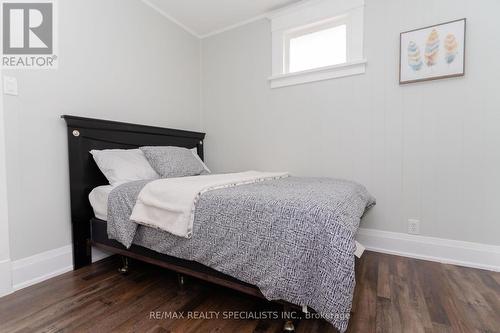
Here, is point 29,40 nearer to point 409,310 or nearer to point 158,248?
point 158,248

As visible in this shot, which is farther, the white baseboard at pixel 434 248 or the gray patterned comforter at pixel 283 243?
the white baseboard at pixel 434 248

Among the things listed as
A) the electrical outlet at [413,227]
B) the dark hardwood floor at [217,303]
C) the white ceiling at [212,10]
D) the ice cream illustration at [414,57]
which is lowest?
the dark hardwood floor at [217,303]

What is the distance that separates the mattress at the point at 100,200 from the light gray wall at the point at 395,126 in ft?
5.13

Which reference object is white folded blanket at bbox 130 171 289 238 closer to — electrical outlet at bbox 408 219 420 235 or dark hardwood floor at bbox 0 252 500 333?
dark hardwood floor at bbox 0 252 500 333

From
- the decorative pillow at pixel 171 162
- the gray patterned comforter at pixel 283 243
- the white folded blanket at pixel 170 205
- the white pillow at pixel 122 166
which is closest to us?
the gray patterned comforter at pixel 283 243

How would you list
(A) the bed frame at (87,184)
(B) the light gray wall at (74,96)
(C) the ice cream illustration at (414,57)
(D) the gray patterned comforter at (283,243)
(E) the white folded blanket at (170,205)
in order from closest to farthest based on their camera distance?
(D) the gray patterned comforter at (283,243), (E) the white folded blanket at (170,205), (B) the light gray wall at (74,96), (A) the bed frame at (87,184), (C) the ice cream illustration at (414,57)

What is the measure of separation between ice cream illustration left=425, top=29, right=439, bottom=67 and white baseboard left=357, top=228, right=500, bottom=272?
1470 mm

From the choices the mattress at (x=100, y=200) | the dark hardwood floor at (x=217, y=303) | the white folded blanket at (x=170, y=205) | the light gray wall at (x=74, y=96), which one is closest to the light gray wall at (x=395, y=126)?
the dark hardwood floor at (x=217, y=303)

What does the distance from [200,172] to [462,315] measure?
2178mm

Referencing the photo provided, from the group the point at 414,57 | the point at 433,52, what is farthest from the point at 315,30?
the point at 433,52

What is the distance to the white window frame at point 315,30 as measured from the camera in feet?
7.61

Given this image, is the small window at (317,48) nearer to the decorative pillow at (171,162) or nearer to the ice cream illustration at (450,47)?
the ice cream illustration at (450,47)

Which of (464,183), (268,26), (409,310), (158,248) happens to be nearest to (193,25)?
(268,26)

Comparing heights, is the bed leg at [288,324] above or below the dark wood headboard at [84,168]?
below
